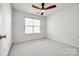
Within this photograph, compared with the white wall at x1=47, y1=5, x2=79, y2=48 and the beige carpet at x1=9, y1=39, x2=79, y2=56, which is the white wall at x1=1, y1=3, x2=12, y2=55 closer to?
the beige carpet at x1=9, y1=39, x2=79, y2=56

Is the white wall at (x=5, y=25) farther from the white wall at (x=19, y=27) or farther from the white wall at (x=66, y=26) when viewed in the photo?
the white wall at (x=66, y=26)

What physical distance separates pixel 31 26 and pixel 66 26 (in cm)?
285

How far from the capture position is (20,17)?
14.8ft

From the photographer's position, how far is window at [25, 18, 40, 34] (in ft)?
16.5

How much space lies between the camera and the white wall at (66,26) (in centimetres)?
347

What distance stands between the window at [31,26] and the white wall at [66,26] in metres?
1.33

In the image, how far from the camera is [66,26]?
4016 mm

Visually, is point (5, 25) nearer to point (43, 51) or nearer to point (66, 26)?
point (43, 51)

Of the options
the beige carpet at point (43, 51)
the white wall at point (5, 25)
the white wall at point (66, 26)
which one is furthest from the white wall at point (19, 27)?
the white wall at point (66, 26)

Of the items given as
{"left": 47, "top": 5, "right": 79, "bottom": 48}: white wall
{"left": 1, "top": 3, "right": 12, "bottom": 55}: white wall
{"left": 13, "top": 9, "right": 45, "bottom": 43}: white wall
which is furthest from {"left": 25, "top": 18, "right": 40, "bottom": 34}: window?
{"left": 1, "top": 3, "right": 12, "bottom": 55}: white wall

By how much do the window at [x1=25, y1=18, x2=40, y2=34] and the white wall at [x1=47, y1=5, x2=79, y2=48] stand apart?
4.36 ft

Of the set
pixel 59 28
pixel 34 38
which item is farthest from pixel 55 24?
pixel 34 38

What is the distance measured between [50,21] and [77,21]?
259 cm

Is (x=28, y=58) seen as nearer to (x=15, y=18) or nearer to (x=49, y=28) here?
(x=15, y=18)
